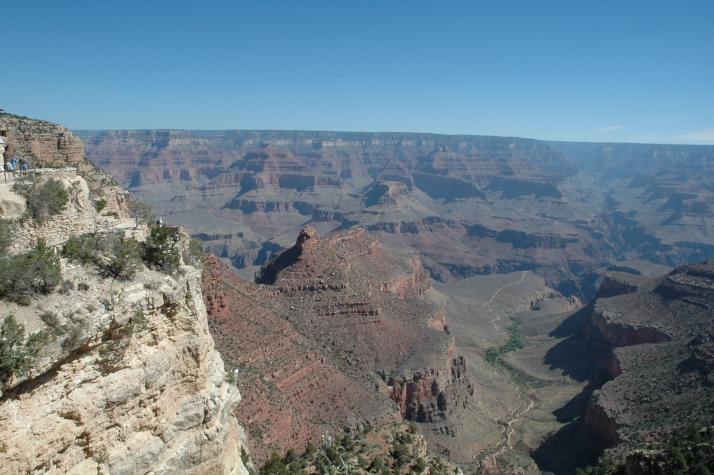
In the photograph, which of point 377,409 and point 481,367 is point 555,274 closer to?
point 481,367

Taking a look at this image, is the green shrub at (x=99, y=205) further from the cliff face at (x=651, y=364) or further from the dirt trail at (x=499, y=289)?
the dirt trail at (x=499, y=289)

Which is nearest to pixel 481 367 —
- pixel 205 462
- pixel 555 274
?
pixel 205 462

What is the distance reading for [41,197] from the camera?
43.9 feet

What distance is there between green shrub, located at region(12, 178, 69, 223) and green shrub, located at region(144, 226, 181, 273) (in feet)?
8.21

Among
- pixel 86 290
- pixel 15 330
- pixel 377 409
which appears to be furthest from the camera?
pixel 377 409

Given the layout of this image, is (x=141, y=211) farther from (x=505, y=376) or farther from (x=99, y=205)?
(x=505, y=376)

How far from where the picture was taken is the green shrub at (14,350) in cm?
897

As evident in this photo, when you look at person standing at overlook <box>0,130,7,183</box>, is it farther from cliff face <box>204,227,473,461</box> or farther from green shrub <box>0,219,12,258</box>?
cliff face <box>204,227,473,461</box>

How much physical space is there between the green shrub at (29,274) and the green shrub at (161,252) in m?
2.20

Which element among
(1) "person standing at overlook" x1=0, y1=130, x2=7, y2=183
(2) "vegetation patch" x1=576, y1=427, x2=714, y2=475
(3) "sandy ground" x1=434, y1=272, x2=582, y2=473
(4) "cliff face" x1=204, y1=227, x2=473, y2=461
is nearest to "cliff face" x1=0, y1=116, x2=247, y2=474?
(1) "person standing at overlook" x1=0, y1=130, x2=7, y2=183

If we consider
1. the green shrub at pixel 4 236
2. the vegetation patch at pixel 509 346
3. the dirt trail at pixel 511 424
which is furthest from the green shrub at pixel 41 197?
the vegetation patch at pixel 509 346

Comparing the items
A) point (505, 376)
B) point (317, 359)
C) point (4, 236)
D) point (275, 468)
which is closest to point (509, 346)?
point (505, 376)

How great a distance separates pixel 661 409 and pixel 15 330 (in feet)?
134

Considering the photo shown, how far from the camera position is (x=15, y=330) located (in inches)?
372
